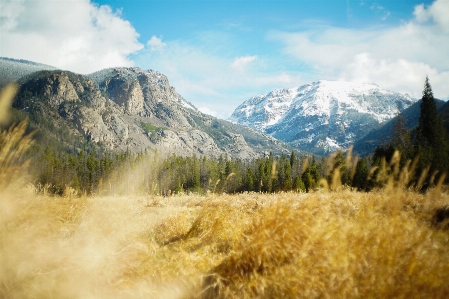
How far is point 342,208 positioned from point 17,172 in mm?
6929

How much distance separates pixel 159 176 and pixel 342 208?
106182 mm

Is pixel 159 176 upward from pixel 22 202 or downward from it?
downward

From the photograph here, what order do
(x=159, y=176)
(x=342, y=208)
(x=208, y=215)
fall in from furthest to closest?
(x=159, y=176)
(x=342, y=208)
(x=208, y=215)

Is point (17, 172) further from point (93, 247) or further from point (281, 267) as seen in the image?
point (281, 267)

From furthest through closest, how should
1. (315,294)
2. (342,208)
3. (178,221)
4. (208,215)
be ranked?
(342,208)
(178,221)
(208,215)
(315,294)

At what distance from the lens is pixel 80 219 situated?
543 cm

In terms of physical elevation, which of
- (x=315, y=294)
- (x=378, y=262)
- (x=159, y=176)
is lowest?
(x=159, y=176)

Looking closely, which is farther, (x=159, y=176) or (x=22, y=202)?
(x=159, y=176)

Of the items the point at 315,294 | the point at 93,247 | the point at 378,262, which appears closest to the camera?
the point at 315,294

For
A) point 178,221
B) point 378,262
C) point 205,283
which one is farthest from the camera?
point 178,221

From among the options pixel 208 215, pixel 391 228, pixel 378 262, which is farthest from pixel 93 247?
pixel 391 228

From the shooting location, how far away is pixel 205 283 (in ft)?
9.52

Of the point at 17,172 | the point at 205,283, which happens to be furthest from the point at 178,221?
the point at 17,172

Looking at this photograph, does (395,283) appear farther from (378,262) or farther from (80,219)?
(80,219)
